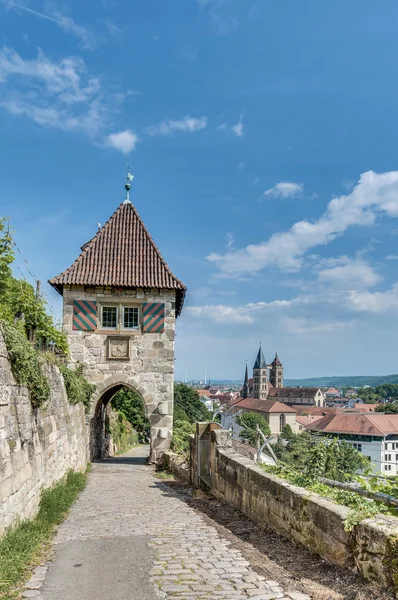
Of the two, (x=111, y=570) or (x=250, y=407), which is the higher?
(x=111, y=570)

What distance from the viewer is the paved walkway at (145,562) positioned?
4695 mm

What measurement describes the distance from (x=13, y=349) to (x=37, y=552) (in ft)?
8.28

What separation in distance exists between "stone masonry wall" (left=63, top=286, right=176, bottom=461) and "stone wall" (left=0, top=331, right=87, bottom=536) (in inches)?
321

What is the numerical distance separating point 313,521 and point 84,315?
49.9ft

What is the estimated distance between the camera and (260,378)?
17262 centimetres

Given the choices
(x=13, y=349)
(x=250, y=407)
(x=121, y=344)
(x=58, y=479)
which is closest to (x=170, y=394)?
(x=121, y=344)

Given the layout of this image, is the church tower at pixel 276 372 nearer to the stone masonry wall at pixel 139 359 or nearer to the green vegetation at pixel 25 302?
the stone masonry wall at pixel 139 359

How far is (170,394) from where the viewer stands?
19.8 m

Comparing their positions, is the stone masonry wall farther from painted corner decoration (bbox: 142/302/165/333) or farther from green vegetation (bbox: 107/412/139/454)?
green vegetation (bbox: 107/412/139/454)

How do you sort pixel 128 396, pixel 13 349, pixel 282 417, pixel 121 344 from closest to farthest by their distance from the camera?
pixel 13 349, pixel 121 344, pixel 128 396, pixel 282 417

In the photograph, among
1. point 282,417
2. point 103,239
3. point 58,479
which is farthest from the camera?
point 282,417

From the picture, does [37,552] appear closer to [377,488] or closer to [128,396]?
[377,488]

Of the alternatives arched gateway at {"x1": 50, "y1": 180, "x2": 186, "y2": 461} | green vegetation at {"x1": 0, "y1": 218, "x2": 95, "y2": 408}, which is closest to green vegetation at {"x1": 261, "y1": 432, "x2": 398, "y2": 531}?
green vegetation at {"x1": 0, "y1": 218, "x2": 95, "y2": 408}

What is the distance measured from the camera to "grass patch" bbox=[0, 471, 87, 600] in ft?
16.1
